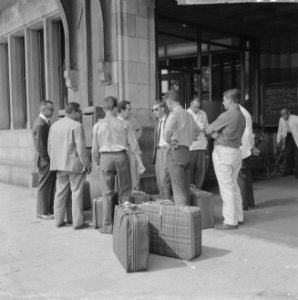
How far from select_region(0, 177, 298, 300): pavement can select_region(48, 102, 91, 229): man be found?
12.6 inches

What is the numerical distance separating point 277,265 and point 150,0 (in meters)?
5.66

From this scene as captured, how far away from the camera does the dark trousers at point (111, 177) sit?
18.6 ft

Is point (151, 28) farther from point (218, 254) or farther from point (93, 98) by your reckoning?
point (218, 254)

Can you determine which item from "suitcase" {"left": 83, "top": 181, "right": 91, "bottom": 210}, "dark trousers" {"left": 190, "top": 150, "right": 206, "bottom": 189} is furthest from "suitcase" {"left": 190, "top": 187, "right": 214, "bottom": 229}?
"suitcase" {"left": 83, "top": 181, "right": 91, "bottom": 210}

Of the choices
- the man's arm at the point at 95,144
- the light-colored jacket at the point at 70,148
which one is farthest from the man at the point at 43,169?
the man's arm at the point at 95,144

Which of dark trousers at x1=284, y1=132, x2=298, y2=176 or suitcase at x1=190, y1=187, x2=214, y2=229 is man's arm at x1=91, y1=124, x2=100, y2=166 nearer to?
suitcase at x1=190, y1=187, x2=214, y2=229

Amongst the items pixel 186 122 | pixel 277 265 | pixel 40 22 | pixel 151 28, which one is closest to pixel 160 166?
pixel 186 122

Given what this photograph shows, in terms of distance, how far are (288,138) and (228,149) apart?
19.8ft

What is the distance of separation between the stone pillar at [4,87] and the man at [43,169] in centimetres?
584

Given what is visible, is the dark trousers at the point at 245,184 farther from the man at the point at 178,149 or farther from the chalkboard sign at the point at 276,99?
the chalkboard sign at the point at 276,99

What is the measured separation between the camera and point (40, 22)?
402 inches

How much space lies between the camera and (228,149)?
5695 mm

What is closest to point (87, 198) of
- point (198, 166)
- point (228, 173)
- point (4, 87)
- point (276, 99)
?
point (198, 166)

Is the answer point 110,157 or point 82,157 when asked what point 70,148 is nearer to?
point 82,157
